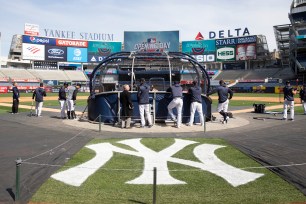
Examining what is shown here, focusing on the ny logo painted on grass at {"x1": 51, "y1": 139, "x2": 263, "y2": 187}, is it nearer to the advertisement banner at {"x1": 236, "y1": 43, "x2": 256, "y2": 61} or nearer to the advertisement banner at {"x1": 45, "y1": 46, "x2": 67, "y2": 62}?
the advertisement banner at {"x1": 236, "y1": 43, "x2": 256, "y2": 61}

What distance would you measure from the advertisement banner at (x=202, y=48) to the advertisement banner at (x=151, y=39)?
3.98m

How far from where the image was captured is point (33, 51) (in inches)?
2854

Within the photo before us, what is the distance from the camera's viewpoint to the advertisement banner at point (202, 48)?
244ft

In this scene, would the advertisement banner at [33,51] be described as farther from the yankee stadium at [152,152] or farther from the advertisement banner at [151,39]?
the yankee stadium at [152,152]

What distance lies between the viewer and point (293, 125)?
1291 cm

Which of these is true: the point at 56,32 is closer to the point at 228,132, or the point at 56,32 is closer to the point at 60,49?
the point at 60,49

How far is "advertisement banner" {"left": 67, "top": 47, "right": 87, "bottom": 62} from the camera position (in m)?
77.3

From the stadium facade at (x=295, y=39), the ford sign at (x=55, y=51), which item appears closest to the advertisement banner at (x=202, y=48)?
the stadium facade at (x=295, y=39)

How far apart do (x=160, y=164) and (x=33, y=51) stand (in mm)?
73195

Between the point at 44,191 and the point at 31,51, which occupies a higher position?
the point at 31,51

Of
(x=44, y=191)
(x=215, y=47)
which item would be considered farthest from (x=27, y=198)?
(x=215, y=47)

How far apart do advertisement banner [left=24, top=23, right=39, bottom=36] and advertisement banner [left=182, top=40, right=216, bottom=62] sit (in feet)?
129

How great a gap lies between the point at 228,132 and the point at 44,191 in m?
7.63

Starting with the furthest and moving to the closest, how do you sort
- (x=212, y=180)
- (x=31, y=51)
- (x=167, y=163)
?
(x=31, y=51)
(x=167, y=163)
(x=212, y=180)
